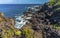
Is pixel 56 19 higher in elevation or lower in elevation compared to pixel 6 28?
lower

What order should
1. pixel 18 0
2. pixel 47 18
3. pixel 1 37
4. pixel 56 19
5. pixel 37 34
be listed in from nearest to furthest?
pixel 1 37, pixel 37 34, pixel 56 19, pixel 47 18, pixel 18 0

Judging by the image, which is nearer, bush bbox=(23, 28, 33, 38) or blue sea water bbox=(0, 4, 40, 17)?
bush bbox=(23, 28, 33, 38)

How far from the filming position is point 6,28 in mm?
22625

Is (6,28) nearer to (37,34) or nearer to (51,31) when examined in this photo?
(37,34)

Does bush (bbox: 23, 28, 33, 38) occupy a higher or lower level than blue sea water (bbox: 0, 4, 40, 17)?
higher

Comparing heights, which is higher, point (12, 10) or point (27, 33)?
point (27, 33)

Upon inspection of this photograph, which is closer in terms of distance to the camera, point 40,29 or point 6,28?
point 6,28

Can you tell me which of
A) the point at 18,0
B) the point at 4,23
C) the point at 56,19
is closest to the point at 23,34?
the point at 4,23

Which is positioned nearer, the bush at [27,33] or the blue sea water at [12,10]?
the bush at [27,33]

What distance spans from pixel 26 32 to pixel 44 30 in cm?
492

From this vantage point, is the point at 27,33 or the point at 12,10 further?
the point at 12,10

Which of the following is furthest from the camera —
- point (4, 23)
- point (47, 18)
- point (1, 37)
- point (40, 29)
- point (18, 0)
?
point (18, 0)

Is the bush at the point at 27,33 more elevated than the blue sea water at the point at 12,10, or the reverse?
the bush at the point at 27,33

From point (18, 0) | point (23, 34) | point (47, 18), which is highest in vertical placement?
point (23, 34)
